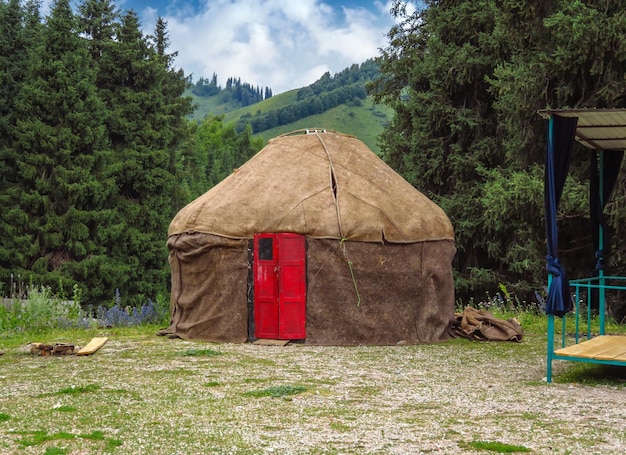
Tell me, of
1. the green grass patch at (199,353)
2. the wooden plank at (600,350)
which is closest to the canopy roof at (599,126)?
the wooden plank at (600,350)

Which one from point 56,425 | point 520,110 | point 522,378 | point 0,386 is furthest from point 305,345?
point 520,110

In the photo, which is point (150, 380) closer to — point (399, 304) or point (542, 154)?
point (399, 304)

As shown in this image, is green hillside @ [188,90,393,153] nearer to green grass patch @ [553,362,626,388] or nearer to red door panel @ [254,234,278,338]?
red door panel @ [254,234,278,338]

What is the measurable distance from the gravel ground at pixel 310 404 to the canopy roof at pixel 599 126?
2647 mm

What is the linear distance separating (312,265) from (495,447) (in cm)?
614

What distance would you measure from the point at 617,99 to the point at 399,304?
6773 mm

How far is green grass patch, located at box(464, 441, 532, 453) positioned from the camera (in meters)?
4.72

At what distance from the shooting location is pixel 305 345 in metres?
10.6

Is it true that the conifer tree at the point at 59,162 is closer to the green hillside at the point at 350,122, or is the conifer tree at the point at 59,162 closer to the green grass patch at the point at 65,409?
the green grass patch at the point at 65,409

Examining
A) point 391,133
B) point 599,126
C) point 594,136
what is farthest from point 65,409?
point 391,133

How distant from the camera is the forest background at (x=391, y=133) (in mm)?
14641

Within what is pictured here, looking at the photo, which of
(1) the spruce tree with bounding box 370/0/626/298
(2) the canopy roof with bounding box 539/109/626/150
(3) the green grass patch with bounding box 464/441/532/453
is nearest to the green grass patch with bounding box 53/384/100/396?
(3) the green grass patch with bounding box 464/441/532/453

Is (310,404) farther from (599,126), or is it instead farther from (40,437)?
(599,126)

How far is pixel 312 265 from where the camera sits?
10.8 meters
